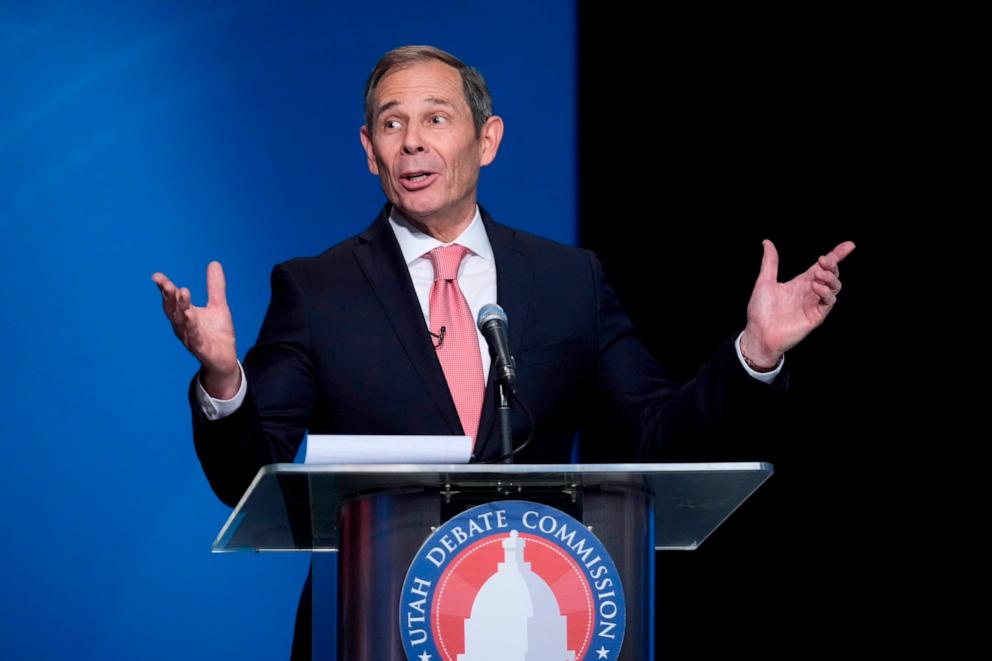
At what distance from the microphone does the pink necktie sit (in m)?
0.40

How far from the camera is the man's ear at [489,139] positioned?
7.68 ft

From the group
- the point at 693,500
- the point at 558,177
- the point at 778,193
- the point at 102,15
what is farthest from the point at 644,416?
the point at 102,15

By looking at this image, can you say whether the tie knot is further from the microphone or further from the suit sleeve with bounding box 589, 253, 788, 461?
the microphone

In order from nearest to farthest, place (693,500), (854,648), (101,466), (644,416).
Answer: (693,500) < (644,416) < (854,648) < (101,466)

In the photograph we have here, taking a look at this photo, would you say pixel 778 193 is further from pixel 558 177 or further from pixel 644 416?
pixel 644 416

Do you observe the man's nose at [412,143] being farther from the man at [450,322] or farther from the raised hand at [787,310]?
the raised hand at [787,310]

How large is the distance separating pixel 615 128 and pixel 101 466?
134 centimetres

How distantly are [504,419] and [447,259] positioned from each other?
698mm

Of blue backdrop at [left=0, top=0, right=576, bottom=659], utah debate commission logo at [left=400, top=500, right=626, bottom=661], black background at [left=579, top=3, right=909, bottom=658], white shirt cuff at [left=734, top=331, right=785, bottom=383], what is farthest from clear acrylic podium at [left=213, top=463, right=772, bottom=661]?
blue backdrop at [left=0, top=0, right=576, bottom=659]

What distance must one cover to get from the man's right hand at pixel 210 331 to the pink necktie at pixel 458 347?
1.62ft

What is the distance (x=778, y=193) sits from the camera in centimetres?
266

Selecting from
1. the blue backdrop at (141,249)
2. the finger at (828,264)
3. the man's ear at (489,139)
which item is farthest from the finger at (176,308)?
the blue backdrop at (141,249)

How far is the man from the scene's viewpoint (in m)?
1.82

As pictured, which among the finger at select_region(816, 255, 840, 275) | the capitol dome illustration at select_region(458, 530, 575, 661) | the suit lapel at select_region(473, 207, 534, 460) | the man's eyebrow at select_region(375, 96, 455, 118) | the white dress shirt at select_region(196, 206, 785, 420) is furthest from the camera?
the man's eyebrow at select_region(375, 96, 455, 118)
